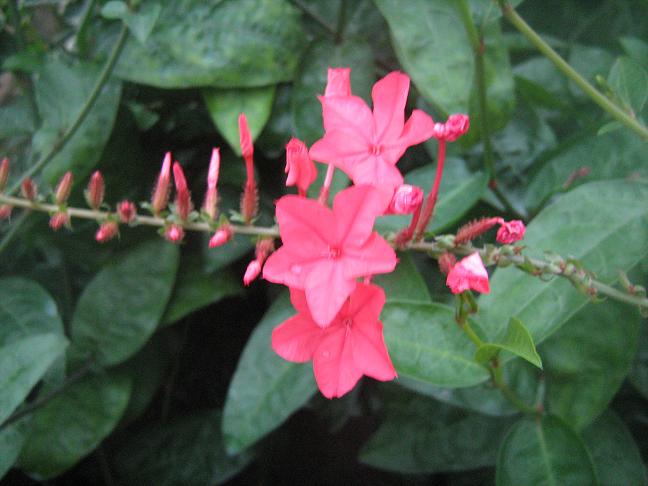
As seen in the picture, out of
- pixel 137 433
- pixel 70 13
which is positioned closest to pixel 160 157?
pixel 70 13

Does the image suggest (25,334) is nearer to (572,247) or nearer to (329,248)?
(329,248)

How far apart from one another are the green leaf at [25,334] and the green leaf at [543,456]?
1.75 feet

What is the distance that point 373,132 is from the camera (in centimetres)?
67

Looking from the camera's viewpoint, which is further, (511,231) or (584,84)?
(584,84)

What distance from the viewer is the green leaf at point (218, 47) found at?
0.99m

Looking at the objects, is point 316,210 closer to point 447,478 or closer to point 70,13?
point 447,478

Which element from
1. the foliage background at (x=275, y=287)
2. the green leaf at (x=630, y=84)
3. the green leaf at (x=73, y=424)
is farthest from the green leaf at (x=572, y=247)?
the green leaf at (x=73, y=424)

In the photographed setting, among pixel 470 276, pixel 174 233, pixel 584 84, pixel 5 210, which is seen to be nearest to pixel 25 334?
pixel 5 210

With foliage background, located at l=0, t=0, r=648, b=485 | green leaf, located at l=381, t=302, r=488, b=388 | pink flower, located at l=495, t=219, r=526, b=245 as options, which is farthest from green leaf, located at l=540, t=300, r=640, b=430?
pink flower, located at l=495, t=219, r=526, b=245

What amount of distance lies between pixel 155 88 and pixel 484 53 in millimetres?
536

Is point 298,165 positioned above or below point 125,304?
above

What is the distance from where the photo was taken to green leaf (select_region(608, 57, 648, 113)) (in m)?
0.76

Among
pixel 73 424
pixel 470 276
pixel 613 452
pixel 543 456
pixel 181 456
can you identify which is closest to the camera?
pixel 470 276

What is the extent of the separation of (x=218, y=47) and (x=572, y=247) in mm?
576
